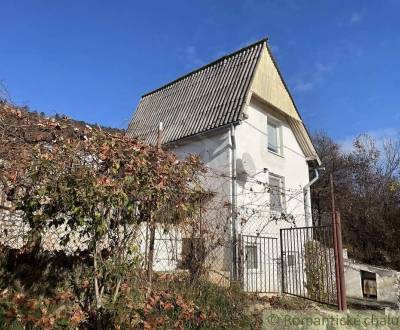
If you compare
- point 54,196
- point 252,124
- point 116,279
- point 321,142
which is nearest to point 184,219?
point 116,279

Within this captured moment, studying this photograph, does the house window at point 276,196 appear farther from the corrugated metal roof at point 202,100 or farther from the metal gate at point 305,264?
the corrugated metal roof at point 202,100

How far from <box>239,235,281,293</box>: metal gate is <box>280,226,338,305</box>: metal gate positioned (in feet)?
1.25

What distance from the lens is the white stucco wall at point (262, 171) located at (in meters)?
12.6

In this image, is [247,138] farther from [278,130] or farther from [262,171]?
[278,130]

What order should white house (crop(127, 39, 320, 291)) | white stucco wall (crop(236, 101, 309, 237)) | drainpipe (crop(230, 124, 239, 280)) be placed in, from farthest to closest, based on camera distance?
white stucco wall (crop(236, 101, 309, 237)) < white house (crop(127, 39, 320, 291)) < drainpipe (crop(230, 124, 239, 280))

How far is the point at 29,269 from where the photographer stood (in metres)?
5.74

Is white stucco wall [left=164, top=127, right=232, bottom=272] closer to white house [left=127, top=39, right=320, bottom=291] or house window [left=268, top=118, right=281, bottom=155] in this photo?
white house [left=127, top=39, right=320, bottom=291]

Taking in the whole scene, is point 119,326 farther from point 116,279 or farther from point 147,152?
point 147,152

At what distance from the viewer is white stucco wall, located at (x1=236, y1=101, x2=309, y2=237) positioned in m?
12.6

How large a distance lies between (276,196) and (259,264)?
3.43m

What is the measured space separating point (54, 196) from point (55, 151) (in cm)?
61

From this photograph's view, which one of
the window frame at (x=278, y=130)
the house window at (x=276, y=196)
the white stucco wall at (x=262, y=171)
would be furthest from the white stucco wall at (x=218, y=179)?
the window frame at (x=278, y=130)

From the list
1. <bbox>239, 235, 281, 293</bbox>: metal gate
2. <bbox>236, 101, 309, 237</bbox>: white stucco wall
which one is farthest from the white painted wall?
<bbox>239, 235, 281, 293</bbox>: metal gate

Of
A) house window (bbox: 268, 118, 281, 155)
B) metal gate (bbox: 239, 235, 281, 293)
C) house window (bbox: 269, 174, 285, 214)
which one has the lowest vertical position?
metal gate (bbox: 239, 235, 281, 293)
